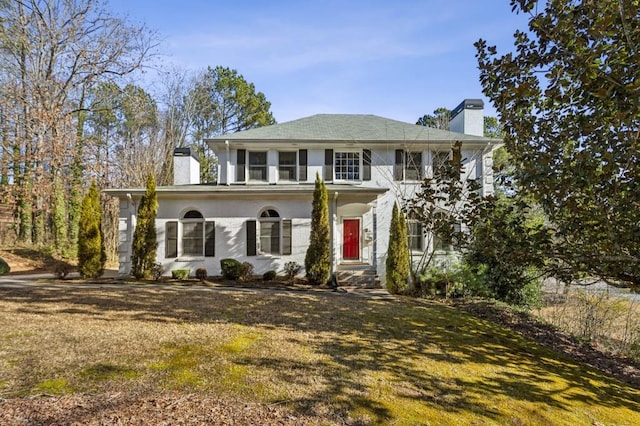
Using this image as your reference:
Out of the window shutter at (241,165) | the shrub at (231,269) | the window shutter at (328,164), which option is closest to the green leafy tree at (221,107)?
the window shutter at (241,165)

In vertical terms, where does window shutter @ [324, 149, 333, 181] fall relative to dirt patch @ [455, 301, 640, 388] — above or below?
above

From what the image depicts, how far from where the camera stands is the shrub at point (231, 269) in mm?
12391

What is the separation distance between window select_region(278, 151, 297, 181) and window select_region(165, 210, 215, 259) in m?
3.93

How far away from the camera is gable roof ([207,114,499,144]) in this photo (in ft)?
49.1

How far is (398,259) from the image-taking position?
11.8 m

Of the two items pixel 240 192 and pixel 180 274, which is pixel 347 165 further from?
pixel 180 274

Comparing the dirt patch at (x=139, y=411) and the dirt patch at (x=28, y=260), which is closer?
the dirt patch at (x=139, y=411)

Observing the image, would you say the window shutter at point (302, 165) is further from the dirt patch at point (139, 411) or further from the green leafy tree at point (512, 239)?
the dirt patch at point (139, 411)

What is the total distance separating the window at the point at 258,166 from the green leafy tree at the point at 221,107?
13407 mm

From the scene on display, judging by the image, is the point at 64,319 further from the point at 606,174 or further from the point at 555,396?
the point at 606,174

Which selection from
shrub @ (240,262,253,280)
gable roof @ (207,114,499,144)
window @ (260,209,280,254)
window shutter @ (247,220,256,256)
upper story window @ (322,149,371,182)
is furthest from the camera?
upper story window @ (322,149,371,182)

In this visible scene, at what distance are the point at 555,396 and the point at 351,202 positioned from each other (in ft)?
32.9

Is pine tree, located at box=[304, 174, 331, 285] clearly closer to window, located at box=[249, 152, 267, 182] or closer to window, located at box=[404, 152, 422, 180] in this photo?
window, located at box=[249, 152, 267, 182]

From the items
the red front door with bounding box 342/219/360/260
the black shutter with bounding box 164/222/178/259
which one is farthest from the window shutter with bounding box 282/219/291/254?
the black shutter with bounding box 164/222/178/259
